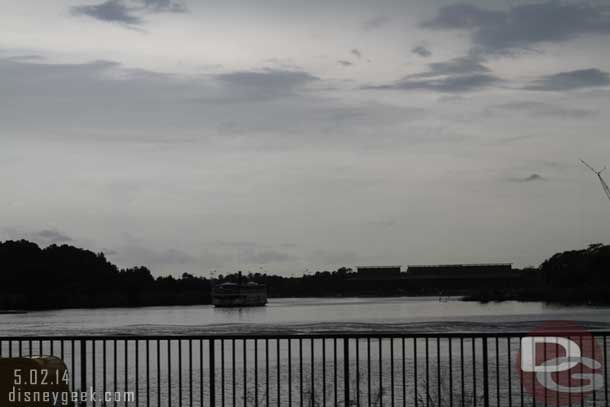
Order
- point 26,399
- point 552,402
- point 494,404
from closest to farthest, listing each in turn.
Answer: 1. point 26,399
2. point 552,402
3. point 494,404

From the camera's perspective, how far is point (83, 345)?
15.2m

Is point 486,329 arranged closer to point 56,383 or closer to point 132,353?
point 132,353

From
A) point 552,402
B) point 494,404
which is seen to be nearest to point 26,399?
point 552,402

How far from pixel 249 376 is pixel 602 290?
164946 mm

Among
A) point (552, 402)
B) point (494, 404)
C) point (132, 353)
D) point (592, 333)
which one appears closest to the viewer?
point (592, 333)

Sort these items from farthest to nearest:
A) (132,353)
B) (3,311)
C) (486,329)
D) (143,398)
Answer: (3,311), (486,329), (132,353), (143,398)

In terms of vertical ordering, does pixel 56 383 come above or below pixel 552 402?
above

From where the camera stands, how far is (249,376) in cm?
4406

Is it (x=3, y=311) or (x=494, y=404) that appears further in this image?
(x=3, y=311)

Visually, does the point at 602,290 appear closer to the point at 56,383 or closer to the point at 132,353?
the point at 132,353

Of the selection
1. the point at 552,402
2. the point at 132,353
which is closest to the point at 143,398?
the point at 552,402

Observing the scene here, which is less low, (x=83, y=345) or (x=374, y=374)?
(x=83, y=345)

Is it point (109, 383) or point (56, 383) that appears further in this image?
point (109, 383)

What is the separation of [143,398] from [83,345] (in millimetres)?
21481
